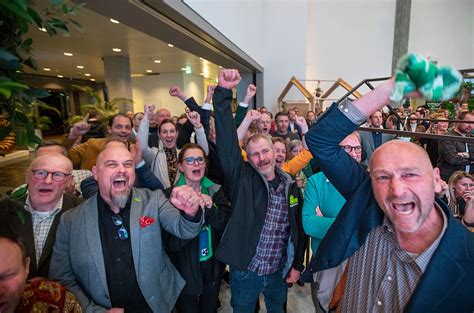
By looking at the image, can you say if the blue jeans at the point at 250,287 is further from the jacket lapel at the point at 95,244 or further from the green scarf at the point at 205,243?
the jacket lapel at the point at 95,244

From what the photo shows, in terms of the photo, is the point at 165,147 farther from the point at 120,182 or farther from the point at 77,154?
the point at 120,182

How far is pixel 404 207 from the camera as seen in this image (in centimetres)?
94

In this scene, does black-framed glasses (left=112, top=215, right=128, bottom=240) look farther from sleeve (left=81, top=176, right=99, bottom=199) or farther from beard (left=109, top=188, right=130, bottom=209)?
sleeve (left=81, top=176, right=99, bottom=199)

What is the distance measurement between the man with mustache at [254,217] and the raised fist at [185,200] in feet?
1.33

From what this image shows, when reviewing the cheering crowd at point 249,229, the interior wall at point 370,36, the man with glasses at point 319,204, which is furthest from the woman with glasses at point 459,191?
the interior wall at point 370,36

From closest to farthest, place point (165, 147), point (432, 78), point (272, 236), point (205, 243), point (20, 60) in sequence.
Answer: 1. point (20, 60)
2. point (432, 78)
3. point (272, 236)
4. point (205, 243)
5. point (165, 147)

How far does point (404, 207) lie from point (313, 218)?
2.27 ft

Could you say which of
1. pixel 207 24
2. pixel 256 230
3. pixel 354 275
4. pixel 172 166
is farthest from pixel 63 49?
pixel 354 275

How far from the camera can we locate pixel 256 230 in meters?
1.65

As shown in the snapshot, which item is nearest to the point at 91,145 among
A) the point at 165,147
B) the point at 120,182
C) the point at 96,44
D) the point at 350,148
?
the point at 165,147

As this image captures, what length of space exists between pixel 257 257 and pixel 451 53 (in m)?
14.2

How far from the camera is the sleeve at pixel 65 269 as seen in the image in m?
1.26

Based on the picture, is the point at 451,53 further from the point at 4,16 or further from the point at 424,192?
the point at 4,16

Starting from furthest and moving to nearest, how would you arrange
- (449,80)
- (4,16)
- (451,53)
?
(451,53) → (449,80) → (4,16)
